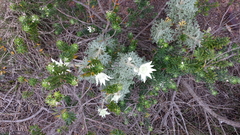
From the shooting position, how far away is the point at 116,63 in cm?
317

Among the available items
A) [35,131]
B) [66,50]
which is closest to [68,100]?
[35,131]

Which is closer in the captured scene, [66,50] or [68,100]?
[66,50]

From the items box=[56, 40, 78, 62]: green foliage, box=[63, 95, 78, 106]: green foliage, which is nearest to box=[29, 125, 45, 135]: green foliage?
box=[63, 95, 78, 106]: green foliage

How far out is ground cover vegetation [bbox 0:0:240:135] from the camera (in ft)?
11.2

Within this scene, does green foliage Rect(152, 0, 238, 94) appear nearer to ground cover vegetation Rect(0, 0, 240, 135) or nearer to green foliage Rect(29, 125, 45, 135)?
ground cover vegetation Rect(0, 0, 240, 135)

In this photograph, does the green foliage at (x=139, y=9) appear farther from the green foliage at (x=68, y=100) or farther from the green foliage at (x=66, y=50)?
the green foliage at (x=68, y=100)

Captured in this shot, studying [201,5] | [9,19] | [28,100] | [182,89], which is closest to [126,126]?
[182,89]

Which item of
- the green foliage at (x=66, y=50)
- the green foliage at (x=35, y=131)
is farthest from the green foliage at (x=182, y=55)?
the green foliage at (x=35, y=131)

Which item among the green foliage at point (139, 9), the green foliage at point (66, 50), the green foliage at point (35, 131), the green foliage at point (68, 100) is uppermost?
the green foliage at point (139, 9)

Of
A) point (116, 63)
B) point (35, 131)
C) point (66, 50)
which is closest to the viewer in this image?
point (66, 50)

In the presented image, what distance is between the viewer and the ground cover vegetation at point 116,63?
11.2ft

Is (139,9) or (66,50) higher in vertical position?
(139,9)

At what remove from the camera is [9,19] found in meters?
4.35

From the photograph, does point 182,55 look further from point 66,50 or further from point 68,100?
point 68,100
